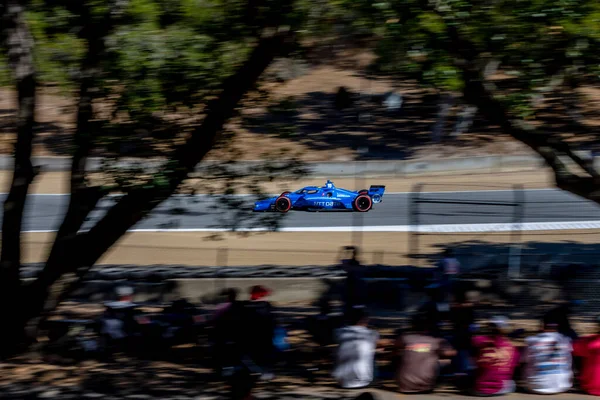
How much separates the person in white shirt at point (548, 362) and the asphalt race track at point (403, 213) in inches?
226

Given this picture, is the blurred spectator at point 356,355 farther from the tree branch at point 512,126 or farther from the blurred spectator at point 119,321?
the blurred spectator at point 119,321

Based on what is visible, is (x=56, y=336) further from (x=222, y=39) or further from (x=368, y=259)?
(x=368, y=259)

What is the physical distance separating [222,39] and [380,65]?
6.28 ft

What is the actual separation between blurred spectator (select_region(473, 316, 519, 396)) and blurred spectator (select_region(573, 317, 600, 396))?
80cm

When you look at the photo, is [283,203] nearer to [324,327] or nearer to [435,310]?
[324,327]

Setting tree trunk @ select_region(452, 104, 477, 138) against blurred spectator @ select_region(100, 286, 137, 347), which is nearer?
blurred spectator @ select_region(100, 286, 137, 347)

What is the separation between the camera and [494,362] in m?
8.66

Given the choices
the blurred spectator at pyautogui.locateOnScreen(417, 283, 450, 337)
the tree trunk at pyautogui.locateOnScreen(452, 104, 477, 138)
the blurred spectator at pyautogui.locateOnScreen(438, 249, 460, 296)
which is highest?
the tree trunk at pyautogui.locateOnScreen(452, 104, 477, 138)

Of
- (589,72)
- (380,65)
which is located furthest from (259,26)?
(589,72)

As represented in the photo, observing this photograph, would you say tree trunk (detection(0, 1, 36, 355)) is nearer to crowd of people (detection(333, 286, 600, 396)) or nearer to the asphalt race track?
crowd of people (detection(333, 286, 600, 396))

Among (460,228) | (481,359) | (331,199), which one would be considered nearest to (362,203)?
(331,199)

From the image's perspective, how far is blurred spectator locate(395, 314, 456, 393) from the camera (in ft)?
28.6

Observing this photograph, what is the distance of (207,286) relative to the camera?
42.9 feet

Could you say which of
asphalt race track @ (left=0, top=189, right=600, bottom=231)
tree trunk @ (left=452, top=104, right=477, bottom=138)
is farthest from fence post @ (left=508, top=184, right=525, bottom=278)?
tree trunk @ (left=452, top=104, right=477, bottom=138)
